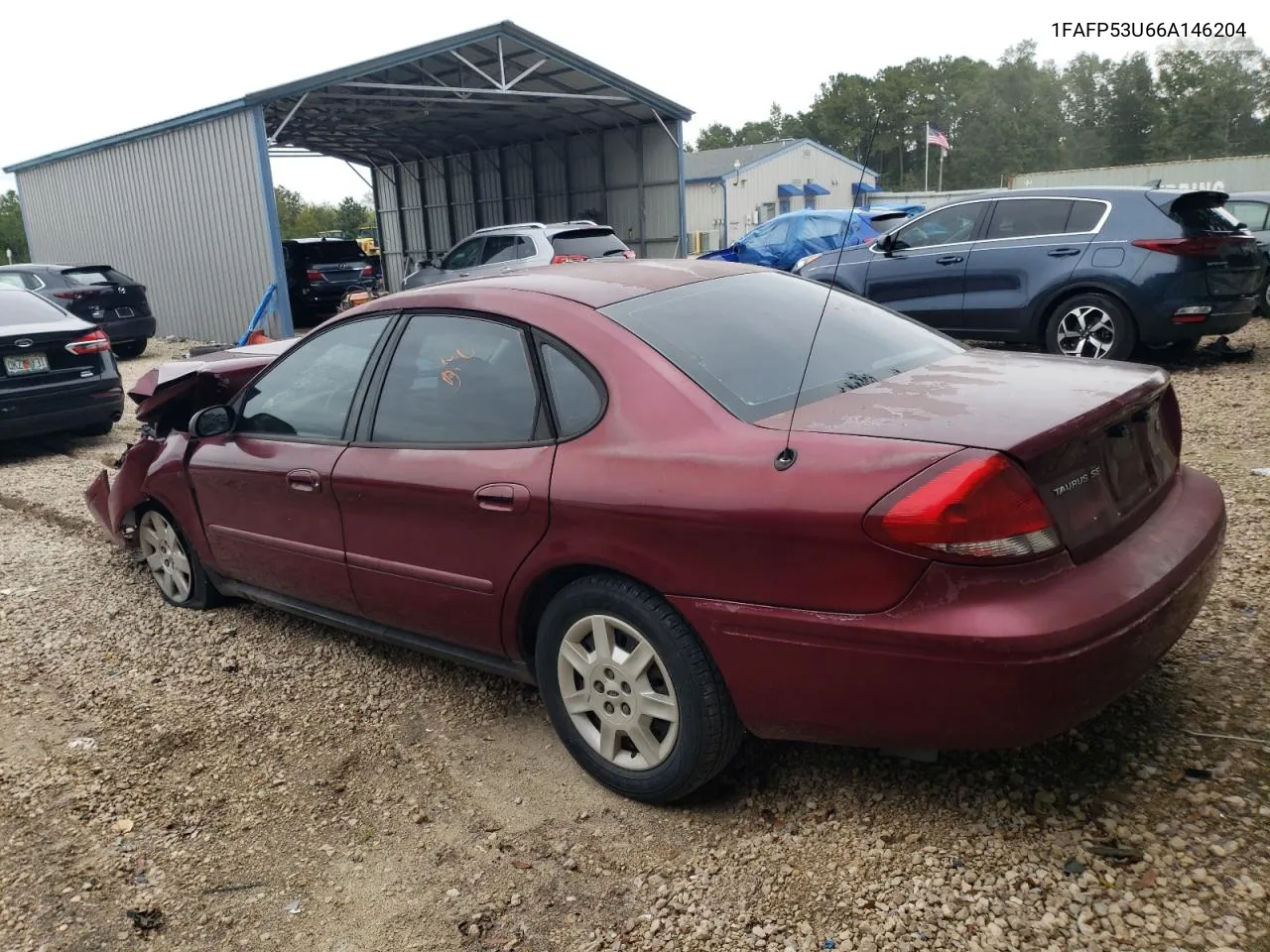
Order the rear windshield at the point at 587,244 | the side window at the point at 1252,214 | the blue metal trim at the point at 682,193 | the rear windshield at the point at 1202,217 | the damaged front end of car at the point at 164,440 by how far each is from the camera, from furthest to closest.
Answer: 1. the blue metal trim at the point at 682,193
2. the rear windshield at the point at 587,244
3. the side window at the point at 1252,214
4. the rear windshield at the point at 1202,217
5. the damaged front end of car at the point at 164,440

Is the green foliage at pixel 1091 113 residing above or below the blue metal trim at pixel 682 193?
above

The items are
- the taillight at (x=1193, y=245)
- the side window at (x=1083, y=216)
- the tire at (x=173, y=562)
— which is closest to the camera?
the tire at (x=173, y=562)

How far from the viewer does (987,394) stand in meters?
2.68

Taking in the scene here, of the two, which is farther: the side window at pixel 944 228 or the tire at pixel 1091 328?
the side window at pixel 944 228

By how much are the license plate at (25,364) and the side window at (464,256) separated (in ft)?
27.5

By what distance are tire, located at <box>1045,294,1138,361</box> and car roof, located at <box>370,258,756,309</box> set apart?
17.8 feet

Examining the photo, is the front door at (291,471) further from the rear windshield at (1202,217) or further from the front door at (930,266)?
the rear windshield at (1202,217)

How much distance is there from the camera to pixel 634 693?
9.01ft

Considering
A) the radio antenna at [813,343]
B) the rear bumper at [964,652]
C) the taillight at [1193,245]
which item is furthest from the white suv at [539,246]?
the rear bumper at [964,652]

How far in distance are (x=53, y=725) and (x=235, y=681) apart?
25.2 inches

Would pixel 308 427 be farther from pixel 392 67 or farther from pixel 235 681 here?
pixel 392 67

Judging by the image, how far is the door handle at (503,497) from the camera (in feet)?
9.46

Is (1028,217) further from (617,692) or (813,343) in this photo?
(617,692)

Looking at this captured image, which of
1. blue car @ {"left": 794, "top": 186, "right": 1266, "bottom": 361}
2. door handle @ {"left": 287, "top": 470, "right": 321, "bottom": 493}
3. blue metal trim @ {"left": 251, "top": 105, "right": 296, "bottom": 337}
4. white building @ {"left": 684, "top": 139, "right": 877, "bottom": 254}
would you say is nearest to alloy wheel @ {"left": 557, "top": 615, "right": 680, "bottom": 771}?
door handle @ {"left": 287, "top": 470, "right": 321, "bottom": 493}
